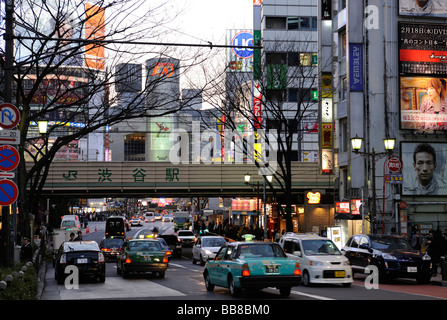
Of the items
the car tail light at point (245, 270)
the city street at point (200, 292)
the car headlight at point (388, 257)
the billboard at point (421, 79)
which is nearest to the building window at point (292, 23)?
the billboard at point (421, 79)

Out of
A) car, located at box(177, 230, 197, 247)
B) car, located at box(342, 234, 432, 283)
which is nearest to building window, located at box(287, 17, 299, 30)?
car, located at box(177, 230, 197, 247)

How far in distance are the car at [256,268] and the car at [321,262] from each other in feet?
8.55

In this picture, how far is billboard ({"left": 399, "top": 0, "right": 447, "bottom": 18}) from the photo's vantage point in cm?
4009

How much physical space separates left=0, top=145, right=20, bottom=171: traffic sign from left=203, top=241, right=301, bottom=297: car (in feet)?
20.6

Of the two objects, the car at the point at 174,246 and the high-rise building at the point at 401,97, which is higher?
the high-rise building at the point at 401,97

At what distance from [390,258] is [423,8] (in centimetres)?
2325

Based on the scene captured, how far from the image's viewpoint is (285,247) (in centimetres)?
2272

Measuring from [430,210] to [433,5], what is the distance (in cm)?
1295

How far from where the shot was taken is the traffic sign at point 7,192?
1346 cm

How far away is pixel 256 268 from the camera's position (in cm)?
1647

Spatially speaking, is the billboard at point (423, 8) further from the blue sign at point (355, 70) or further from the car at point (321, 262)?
the car at point (321, 262)

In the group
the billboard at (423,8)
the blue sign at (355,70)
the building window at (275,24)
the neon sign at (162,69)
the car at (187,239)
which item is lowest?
the car at (187,239)

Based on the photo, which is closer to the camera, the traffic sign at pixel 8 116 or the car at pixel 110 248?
the traffic sign at pixel 8 116

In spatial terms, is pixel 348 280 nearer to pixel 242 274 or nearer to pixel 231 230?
pixel 242 274
